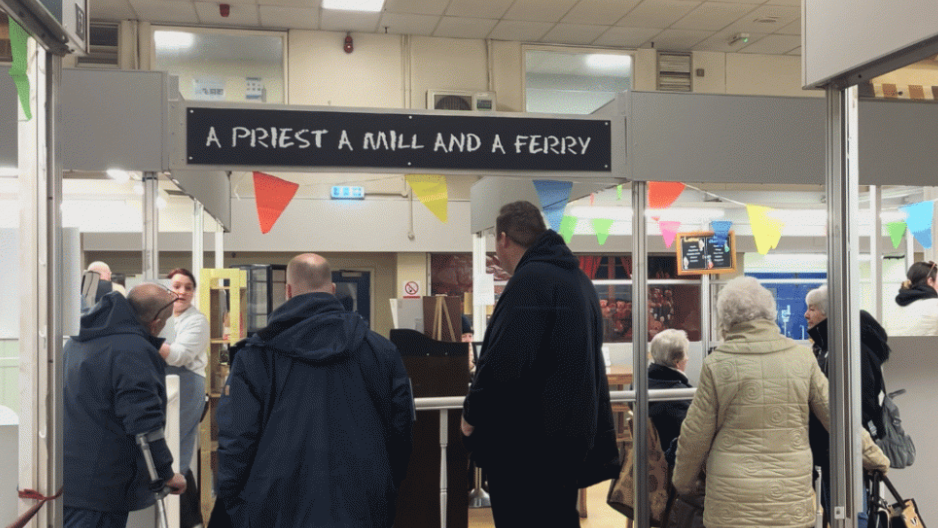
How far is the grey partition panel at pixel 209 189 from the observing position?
400cm

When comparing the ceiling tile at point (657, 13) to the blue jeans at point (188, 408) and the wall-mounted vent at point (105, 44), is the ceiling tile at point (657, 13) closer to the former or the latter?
the wall-mounted vent at point (105, 44)

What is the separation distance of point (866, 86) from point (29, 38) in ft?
6.75

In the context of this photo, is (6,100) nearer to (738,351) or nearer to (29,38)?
(29,38)

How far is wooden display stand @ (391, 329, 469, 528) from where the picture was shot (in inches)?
148

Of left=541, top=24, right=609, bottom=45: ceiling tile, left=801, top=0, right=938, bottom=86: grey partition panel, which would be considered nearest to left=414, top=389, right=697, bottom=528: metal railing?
left=801, top=0, right=938, bottom=86: grey partition panel

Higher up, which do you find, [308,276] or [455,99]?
[455,99]

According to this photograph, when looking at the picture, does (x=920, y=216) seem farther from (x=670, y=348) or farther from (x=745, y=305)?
(x=745, y=305)

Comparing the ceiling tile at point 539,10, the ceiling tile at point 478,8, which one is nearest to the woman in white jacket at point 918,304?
the ceiling tile at point 539,10

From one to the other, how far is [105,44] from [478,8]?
4.04 metres

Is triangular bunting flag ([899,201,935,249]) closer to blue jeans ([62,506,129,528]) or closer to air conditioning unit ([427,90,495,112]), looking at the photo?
blue jeans ([62,506,129,528])

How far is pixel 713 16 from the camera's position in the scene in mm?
8984

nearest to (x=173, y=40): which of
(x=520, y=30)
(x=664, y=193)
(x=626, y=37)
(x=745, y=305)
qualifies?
(x=520, y=30)

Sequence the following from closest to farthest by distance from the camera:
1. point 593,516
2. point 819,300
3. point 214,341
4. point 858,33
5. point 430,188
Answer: point 858,33, point 819,300, point 430,188, point 593,516, point 214,341

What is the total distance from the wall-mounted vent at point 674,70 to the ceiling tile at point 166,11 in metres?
5.20
